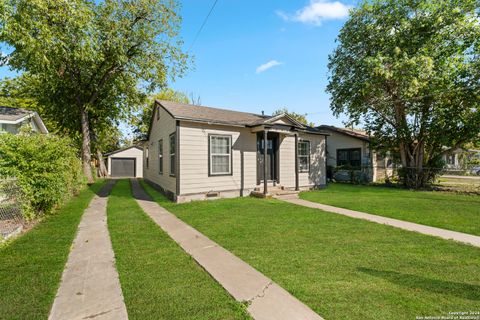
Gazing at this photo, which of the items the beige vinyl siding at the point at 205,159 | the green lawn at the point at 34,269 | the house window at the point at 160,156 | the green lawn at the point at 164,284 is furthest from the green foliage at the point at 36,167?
the house window at the point at 160,156

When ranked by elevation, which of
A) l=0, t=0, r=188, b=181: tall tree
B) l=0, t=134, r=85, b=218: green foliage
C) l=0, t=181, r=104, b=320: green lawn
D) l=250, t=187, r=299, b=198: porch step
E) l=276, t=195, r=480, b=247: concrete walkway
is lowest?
l=276, t=195, r=480, b=247: concrete walkway

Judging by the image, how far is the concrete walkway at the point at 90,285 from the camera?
101 inches

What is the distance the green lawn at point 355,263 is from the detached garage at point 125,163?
80.1 ft

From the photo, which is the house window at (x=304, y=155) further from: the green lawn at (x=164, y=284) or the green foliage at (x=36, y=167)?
the green foliage at (x=36, y=167)

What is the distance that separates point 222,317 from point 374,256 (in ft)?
9.45

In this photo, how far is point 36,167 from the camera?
612 cm

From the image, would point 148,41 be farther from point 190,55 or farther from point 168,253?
point 168,253

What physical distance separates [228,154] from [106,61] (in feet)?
39.5

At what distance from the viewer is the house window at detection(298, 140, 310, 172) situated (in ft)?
41.8

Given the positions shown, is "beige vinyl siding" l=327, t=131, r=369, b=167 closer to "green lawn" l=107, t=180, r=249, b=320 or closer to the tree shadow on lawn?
the tree shadow on lawn

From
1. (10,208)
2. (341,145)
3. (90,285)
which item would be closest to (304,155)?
(341,145)

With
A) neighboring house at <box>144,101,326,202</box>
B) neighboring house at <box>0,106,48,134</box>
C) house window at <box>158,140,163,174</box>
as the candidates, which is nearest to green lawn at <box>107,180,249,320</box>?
neighboring house at <box>144,101,326,202</box>

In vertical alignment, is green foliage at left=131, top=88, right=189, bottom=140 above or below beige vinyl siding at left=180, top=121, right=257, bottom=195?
above

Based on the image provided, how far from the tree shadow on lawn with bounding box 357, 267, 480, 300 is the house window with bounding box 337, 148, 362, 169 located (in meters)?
15.5
